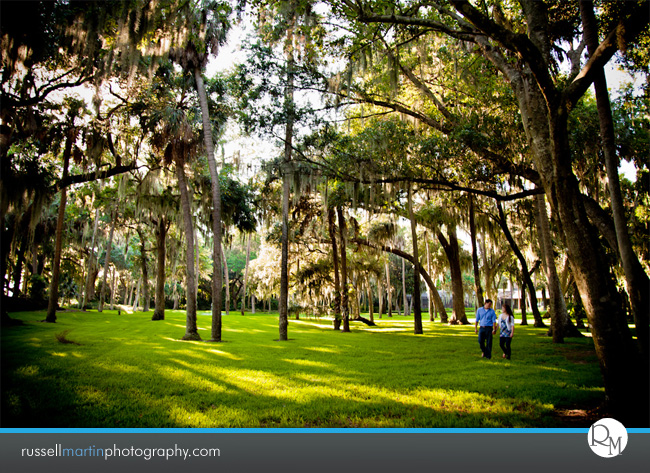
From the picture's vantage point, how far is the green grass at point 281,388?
3.68m

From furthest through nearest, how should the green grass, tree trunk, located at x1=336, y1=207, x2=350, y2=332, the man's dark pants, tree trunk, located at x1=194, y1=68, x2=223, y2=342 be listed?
1. tree trunk, located at x1=336, y1=207, x2=350, y2=332
2. tree trunk, located at x1=194, y1=68, x2=223, y2=342
3. the man's dark pants
4. the green grass

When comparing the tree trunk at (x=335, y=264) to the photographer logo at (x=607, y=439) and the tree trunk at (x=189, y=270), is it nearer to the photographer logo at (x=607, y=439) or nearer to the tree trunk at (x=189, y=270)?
the tree trunk at (x=189, y=270)

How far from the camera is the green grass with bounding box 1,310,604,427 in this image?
3676mm

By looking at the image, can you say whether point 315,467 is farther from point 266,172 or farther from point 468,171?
point 266,172

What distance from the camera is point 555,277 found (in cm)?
A: 1242

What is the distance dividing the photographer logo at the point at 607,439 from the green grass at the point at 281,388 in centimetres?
42

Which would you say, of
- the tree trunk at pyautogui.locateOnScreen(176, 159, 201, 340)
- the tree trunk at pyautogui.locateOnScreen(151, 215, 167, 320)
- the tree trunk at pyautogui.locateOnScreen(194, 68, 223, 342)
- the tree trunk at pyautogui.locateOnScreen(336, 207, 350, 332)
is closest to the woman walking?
the tree trunk at pyautogui.locateOnScreen(194, 68, 223, 342)

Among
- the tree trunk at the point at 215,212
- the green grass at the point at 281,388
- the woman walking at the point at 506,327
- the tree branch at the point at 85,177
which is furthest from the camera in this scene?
the tree branch at the point at 85,177

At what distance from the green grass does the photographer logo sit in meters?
0.42

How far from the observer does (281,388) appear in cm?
516

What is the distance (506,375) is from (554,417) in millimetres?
2542

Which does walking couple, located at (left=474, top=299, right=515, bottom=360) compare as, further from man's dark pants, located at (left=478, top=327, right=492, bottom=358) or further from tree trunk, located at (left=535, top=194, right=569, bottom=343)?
tree trunk, located at (left=535, top=194, right=569, bottom=343)

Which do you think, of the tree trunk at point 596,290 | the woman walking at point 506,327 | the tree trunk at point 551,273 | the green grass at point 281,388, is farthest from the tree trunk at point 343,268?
the tree trunk at point 596,290

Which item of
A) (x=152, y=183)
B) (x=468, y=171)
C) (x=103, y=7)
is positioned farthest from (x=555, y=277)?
(x=152, y=183)
